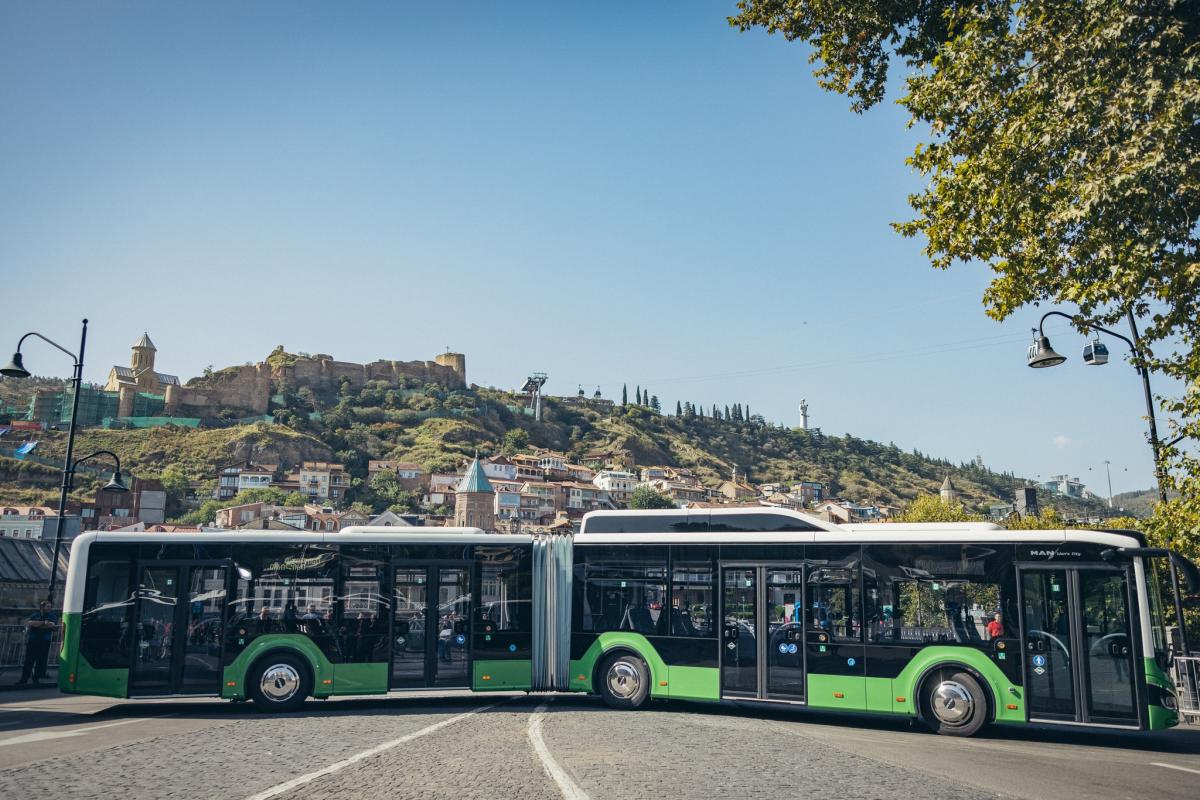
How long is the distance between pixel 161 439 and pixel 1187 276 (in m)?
147

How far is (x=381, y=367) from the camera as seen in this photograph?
182000mm

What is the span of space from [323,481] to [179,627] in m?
124

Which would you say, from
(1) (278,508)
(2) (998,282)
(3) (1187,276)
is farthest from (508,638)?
(1) (278,508)

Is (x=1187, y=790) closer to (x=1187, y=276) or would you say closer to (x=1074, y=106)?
(x=1187, y=276)

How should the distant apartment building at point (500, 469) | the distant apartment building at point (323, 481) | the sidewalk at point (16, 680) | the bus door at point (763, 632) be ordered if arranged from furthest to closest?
the distant apartment building at point (500, 469) → the distant apartment building at point (323, 481) → the sidewalk at point (16, 680) → the bus door at point (763, 632)

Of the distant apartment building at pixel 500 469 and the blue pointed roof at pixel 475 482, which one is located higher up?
the distant apartment building at pixel 500 469

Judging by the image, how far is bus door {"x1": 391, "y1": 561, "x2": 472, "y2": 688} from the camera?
44.6 ft

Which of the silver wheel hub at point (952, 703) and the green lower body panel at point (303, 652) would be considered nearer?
the silver wheel hub at point (952, 703)

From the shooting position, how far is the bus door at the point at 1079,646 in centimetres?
1123

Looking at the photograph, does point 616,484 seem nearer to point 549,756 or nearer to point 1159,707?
point 1159,707

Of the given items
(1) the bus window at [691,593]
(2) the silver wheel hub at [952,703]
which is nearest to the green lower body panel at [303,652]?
(1) the bus window at [691,593]

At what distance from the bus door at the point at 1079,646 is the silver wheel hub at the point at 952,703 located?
76cm

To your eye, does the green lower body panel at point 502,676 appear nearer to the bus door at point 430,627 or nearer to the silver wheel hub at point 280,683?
the bus door at point 430,627

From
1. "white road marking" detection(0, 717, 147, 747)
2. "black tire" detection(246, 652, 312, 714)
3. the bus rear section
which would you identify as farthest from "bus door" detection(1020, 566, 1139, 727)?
"white road marking" detection(0, 717, 147, 747)
